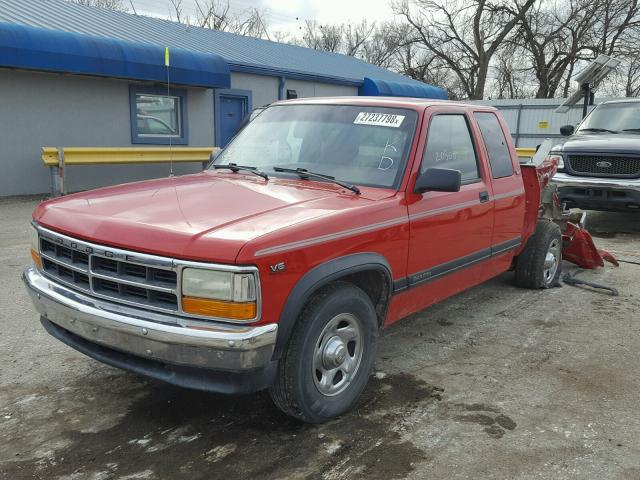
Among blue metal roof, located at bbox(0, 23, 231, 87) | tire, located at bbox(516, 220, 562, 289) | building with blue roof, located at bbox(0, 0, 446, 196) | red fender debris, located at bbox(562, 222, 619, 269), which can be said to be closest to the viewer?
tire, located at bbox(516, 220, 562, 289)

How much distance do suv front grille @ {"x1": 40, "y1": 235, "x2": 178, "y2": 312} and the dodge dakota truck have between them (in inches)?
287

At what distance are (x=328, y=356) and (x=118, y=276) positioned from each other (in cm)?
118

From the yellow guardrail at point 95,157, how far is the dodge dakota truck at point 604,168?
19.3 feet

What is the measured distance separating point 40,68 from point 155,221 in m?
9.74

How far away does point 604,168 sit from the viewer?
923cm

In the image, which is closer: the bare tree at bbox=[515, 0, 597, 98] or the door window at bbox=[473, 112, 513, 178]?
the door window at bbox=[473, 112, 513, 178]

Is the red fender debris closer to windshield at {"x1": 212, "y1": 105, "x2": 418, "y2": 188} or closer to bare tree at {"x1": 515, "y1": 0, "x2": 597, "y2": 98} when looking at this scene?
windshield at {"x1": 212, "y1": 105, "x2": 418, "y2": 188}

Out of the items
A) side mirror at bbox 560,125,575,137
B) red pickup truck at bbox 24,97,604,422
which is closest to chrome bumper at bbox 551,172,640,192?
side mirror at bbox 560,125,575,137

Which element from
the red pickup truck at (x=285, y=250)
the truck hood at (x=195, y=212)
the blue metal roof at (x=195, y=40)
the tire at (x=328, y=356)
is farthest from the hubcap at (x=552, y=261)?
the blue metal roof at (x=195, y=40)

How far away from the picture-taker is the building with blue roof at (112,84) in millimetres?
11562

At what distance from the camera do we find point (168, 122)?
14.6 metres

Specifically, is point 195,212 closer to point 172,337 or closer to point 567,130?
point 172,337

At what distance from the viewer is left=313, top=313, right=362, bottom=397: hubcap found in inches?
129

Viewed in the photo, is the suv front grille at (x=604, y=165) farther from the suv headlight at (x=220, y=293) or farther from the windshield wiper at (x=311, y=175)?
the suv headlight at (x=220, y=293)
